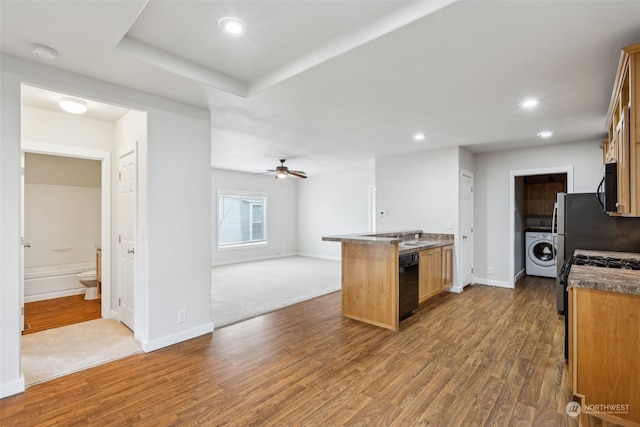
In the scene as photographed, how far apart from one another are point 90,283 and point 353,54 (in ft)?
16.6

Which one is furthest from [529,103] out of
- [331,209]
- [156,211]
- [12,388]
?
[331,209]

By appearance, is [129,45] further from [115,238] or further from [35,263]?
[35,263]

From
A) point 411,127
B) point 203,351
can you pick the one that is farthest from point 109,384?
point 411,127

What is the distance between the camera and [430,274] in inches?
180

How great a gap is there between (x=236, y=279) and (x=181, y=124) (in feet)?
12.4

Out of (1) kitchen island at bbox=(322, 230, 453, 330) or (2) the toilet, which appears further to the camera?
(2) the toilet

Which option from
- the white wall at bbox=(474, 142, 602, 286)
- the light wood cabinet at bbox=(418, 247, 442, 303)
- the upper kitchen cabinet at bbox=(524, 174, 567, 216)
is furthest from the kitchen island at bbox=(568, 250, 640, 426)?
the upper kitchen cabinet at bbox=(524, 174, 567, 216)

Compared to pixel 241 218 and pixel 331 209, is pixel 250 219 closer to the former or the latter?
pixel 241 218

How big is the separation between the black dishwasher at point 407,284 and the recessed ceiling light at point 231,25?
2.89m

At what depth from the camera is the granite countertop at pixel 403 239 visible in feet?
12.1

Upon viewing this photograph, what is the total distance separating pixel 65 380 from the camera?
2.49 metres

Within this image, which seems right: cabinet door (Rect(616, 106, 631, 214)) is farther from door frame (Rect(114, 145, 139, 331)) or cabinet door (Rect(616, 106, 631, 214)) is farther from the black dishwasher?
door frame (Rect(114, 145, 139, 331))

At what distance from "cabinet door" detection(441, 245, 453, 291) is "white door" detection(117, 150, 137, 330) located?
4414 mm

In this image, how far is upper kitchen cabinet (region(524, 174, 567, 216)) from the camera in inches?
259
